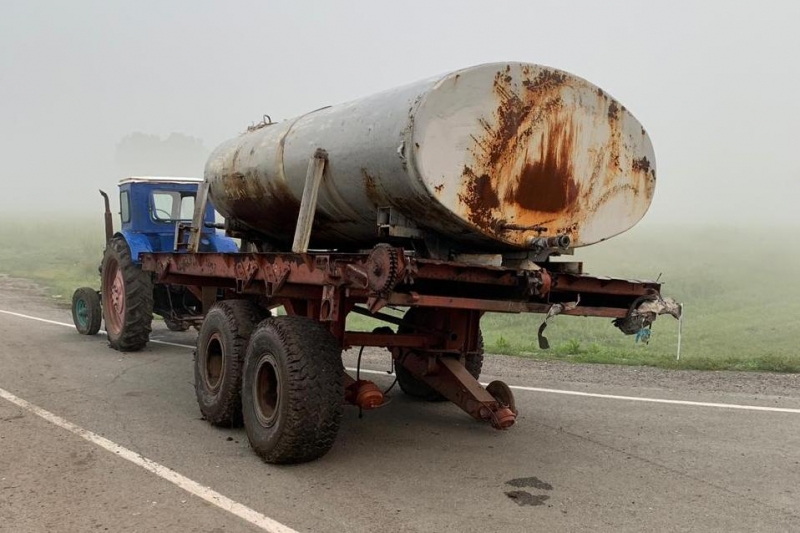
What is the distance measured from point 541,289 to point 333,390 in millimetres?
1618

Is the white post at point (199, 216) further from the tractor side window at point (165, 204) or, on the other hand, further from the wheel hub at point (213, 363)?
the tractor side window at point (165, 204)

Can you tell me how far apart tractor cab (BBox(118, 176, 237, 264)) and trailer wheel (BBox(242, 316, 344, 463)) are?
564 centimetres

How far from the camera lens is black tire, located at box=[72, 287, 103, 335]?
458 inches

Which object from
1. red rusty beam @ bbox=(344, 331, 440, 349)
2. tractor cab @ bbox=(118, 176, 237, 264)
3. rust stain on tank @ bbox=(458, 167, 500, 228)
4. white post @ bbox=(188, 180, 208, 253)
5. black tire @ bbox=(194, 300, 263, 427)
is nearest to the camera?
rust stain on tank @ bbox=(458, 167, 500, 228)

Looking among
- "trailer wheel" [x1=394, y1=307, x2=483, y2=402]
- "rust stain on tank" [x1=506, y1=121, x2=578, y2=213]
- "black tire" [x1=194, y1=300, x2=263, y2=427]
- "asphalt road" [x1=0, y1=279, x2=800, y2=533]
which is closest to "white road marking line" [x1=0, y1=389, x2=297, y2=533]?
"asphalt road" [x1=0, y1=279, x2=800, y2=533]

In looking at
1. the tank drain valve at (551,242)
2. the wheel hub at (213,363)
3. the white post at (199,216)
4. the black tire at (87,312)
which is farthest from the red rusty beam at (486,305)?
the black tire at (87,312)

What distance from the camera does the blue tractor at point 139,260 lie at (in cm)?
1006

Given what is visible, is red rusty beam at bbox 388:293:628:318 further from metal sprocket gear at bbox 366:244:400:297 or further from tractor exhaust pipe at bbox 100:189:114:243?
tractor exhaust pipe at bbox 100:189:114:243

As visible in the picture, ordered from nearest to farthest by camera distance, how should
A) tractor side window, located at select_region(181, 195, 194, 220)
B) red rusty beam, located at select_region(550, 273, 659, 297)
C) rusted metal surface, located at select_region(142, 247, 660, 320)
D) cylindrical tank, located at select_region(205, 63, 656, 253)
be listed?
rusted metal surface, located at select_region(142, 247, 660, 320) < cylindrical tank, located at select_region(205, 63, 656, 253) < red rusty beam, located at select_region(550, 273, 659, 297) < tractor side window, located at select_region(181, 195, 194, 220)

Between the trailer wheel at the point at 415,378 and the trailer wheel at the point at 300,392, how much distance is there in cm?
158

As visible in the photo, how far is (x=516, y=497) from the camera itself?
4.70 metres

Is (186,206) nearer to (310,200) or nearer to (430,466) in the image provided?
(310,200)

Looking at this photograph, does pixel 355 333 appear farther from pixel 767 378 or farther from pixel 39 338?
pixel 39 338

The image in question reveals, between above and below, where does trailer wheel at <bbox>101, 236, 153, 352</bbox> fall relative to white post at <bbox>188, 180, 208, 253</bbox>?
below
